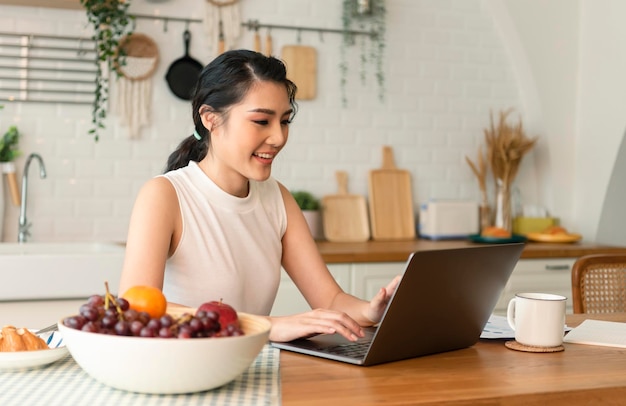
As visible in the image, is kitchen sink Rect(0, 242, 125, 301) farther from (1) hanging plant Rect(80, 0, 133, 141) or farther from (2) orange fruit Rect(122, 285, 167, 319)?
(2) orange fruit Rect(122, 285, 167, 319)

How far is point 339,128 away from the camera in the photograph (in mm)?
4441

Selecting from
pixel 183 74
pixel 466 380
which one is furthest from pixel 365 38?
pixel 466 380

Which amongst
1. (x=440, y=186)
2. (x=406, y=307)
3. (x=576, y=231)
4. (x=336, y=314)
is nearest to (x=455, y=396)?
(x=406, y=307)

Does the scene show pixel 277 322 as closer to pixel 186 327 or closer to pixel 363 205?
pixel 186 327

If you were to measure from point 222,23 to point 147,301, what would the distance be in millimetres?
3005

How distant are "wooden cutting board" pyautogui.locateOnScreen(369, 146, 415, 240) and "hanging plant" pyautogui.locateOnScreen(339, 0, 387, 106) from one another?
1.34 ft

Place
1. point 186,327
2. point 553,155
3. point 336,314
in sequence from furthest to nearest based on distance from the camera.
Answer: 1. point 553,155
2. point 336,314
3. point 186,327

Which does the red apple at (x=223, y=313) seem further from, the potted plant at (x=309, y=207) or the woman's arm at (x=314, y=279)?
the potted plant at (x=309, y=207)

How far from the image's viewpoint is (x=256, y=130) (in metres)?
2.21

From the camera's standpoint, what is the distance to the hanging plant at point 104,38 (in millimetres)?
3852

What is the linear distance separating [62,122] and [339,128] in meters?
1.45

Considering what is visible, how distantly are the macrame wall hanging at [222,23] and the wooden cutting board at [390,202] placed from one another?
1.05m

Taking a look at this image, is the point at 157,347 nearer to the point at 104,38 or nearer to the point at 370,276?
the point at 370,276

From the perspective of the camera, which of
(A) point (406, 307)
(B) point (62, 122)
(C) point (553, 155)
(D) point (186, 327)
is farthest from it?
(C) point (553, 155)
